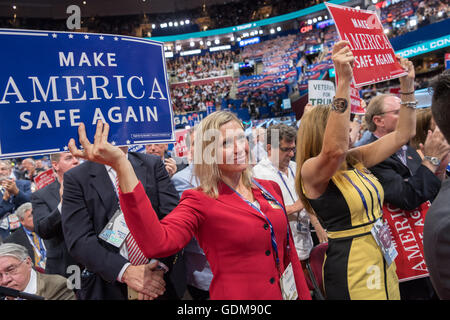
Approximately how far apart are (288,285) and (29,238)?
286cm

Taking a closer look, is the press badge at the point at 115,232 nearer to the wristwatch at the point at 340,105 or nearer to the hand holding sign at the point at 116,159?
the hand holding sign at the point at 116,159

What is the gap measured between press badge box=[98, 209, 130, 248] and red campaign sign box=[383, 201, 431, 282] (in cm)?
158

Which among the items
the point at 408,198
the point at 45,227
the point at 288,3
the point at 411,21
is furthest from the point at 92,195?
the point at 288,3

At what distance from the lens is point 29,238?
316cm

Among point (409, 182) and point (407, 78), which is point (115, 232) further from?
point (407, 78)

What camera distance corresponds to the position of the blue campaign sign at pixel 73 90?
1220mm

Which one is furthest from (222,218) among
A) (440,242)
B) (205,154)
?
(440,242)

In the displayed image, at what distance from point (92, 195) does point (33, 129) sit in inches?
18.0

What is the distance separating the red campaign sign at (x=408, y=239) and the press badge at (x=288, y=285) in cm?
91

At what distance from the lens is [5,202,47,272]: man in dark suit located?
311cm

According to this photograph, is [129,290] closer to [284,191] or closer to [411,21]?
[284,191]

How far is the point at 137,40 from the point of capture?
1.44 metres

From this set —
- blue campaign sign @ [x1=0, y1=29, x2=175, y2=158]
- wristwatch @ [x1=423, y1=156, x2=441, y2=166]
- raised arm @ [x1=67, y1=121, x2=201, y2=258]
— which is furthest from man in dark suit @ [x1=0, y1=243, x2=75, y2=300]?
wristwatch @ [x1=423, y1=156, x2=441, y2=166]

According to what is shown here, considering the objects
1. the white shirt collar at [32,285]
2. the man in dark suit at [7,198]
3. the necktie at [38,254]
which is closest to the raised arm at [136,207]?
the white shirt collar at [32,285]
